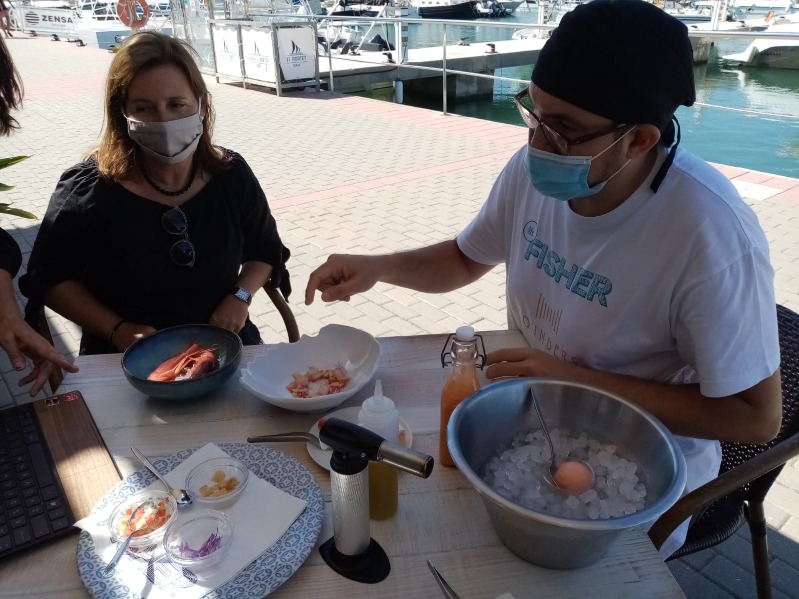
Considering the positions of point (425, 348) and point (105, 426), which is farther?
point (425, 348)

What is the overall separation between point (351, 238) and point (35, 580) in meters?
4.23

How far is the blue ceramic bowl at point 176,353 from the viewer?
1.46m

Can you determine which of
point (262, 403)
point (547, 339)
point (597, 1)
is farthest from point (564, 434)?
point (597, 1)

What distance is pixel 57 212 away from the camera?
6.86 feet

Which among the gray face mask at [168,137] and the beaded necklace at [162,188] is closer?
the gray face mask at [168,137]

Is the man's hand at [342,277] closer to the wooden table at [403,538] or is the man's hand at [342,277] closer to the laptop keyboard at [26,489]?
the wooden table at [403,538]

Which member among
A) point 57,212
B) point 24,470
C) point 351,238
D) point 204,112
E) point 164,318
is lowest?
point 351,238

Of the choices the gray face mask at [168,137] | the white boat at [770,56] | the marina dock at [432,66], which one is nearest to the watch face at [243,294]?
the gray face mask at [168,137]

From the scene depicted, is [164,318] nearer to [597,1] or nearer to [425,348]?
[425,348]

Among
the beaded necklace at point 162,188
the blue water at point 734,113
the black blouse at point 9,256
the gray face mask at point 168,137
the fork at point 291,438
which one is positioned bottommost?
the blue water at point 734,113

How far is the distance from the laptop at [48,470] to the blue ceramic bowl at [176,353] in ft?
0.48

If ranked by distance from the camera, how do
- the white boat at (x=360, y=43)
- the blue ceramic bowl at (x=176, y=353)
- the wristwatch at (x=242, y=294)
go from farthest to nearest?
the white boat at (x=360, y=43) → the wristwatch at (x=242, y=294) → the blue ceramic bowl at (x=176, y=353)

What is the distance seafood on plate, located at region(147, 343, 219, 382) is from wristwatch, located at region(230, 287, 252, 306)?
0.66 metres

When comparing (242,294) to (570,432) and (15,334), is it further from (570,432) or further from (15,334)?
(570,432)
